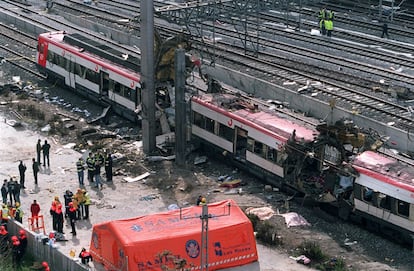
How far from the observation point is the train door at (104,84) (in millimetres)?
41375

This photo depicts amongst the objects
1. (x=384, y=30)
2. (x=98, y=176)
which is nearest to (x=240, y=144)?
(x=98, y=176)

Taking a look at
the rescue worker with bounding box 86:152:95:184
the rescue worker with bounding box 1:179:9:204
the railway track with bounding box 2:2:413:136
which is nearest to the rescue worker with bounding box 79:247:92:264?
the rescue worker with bounding box 1:179:9:204

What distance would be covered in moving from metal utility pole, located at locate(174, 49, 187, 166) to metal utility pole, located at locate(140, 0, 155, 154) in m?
1.54

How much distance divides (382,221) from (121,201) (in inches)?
348

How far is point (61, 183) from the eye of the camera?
3391cm

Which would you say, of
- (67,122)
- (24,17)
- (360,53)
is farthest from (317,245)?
(24,17)

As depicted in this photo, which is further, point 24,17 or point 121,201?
point 24,17

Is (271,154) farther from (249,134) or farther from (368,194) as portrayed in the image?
(368,194)

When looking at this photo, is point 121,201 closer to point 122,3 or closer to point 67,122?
point 67,122

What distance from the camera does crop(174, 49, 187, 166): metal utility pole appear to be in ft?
114

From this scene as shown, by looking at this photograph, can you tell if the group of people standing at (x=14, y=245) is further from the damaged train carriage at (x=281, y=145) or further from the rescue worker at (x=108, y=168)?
the damaged train carriage at (x=281, y=145)

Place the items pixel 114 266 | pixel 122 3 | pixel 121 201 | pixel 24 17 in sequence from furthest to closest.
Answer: pixel 122 3 → pixel 24 17 → pixel 121 201 → pixel 114 266

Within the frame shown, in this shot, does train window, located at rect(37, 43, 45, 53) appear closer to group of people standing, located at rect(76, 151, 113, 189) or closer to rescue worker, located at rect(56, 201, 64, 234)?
group of people standing, located at rect(76, 151, 113, 189)

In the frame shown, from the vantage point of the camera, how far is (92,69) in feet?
138
